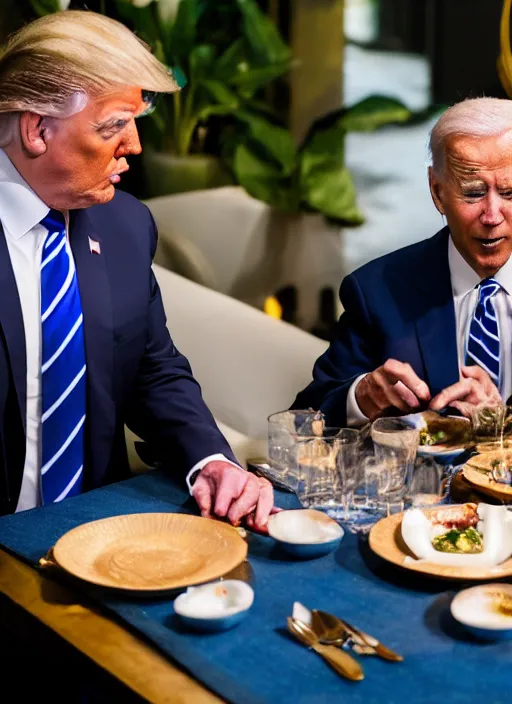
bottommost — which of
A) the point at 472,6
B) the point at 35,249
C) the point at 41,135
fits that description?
the point at 35,249

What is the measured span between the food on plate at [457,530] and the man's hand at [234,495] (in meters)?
0.31

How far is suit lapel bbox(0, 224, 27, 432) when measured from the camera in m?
2.19

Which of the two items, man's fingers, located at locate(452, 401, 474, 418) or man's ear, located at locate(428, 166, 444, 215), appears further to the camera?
man's ear, located at locate(428, 166, 444, 215)

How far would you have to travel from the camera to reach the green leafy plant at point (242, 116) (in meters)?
4.29

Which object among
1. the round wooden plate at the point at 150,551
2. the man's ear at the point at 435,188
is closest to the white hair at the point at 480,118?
the man's ear at the point at 435,188

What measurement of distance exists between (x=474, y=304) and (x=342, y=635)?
139 cm

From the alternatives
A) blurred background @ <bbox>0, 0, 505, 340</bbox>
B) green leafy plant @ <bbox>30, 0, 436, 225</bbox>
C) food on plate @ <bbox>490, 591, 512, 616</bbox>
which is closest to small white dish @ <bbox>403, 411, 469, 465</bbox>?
food on plate @ <bbox>490, 591, 512, 616</bbox>

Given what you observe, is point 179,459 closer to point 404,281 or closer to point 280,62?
point 404,281

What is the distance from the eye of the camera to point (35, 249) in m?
2.27

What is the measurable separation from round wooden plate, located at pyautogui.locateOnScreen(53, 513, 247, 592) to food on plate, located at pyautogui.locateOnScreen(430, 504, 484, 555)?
329 millimetres

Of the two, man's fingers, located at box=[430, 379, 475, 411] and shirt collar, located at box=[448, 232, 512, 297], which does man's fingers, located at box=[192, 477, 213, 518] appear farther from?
shirt collar, located at box=[448, 232, 512, 297]

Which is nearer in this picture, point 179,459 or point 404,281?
point 179,459

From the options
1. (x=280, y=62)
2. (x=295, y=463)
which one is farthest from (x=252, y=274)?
(x=295, y=463)

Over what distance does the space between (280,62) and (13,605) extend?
330cm
